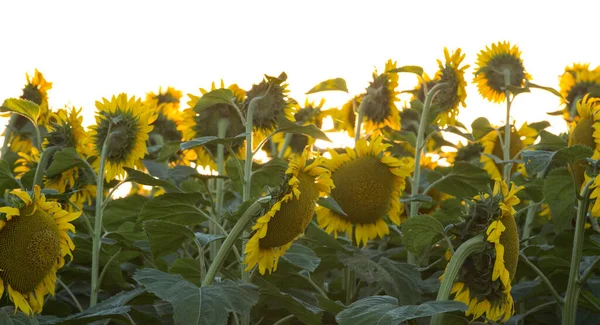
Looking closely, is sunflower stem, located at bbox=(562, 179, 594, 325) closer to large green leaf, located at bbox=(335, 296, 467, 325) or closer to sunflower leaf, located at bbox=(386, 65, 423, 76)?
large green leaf, located at bbox=(335, 296, 467, 325)

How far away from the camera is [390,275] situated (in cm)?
238

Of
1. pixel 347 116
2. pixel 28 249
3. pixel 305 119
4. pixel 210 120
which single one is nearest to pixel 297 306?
pixel 28 249

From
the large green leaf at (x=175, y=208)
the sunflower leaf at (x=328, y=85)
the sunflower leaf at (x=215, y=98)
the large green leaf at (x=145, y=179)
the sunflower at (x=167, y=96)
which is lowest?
the large green leaf at (x=175, y=208)

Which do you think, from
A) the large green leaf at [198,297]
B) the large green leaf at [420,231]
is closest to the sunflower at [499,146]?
the large green leaf at [420,231]

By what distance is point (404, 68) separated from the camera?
284 centimetres

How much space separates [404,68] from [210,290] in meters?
1.31

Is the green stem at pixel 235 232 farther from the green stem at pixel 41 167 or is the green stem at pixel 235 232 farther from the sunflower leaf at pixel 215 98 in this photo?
the green stem at pixel 41 167

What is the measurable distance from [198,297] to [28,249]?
1.40ft

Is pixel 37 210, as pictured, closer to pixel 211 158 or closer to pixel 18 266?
pixel 18 266

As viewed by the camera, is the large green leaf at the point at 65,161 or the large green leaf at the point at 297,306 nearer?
the large green leaf at the point at 297,306

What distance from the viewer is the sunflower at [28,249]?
187cm

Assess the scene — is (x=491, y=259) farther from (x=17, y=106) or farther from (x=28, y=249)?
(x=17, y=106)

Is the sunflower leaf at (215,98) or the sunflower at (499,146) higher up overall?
the sunflower leaf at (215,98)

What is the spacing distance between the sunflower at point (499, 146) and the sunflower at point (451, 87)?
529 millimetres
